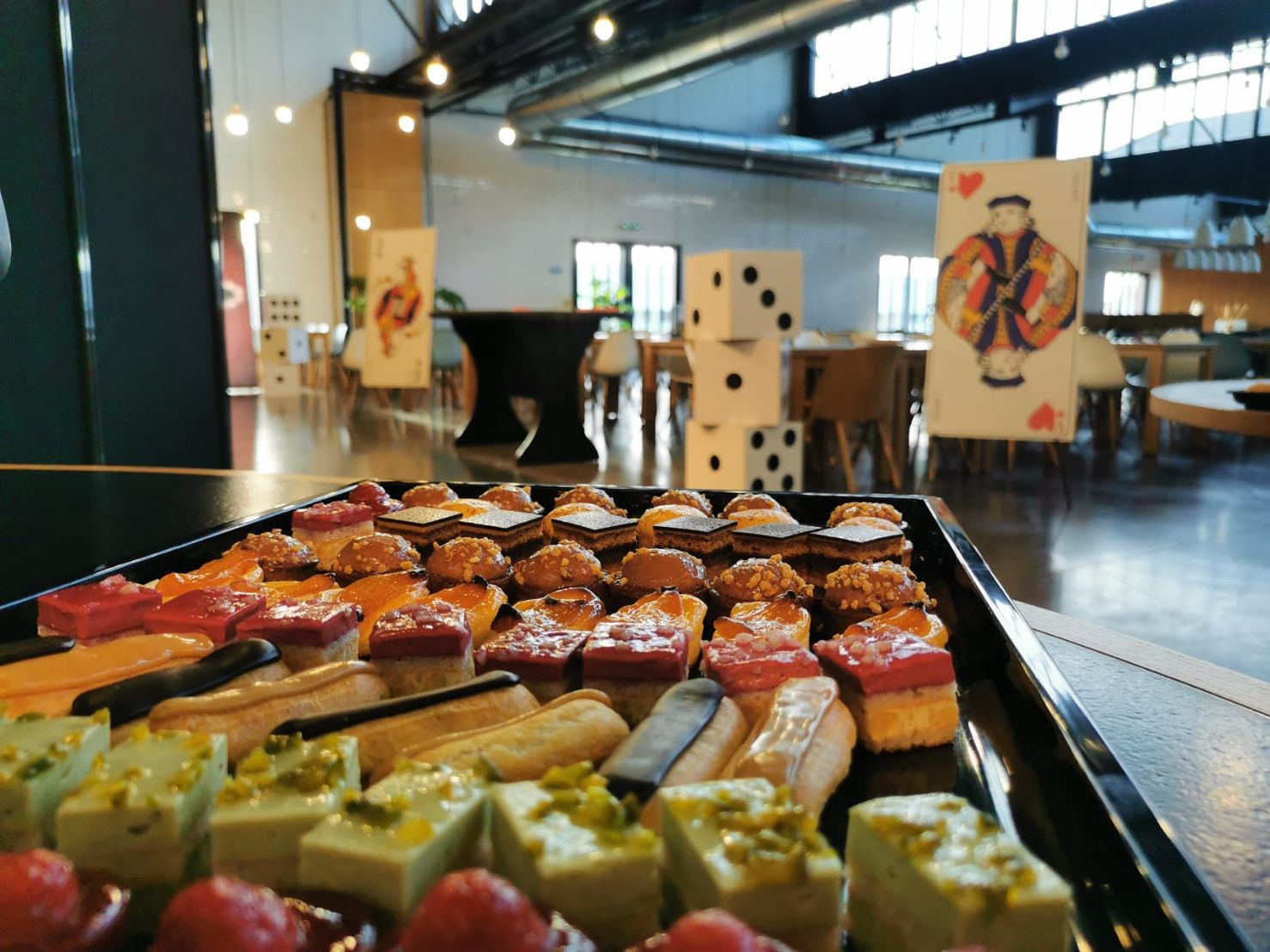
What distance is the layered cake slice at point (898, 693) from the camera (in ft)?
2.60

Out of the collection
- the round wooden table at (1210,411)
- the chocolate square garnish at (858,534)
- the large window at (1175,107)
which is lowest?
the chocolate square garnish at (858,534)

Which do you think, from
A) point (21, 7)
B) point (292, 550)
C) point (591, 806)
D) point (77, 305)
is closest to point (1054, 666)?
point (591, 806)

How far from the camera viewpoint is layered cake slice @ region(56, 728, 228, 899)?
0.51 m

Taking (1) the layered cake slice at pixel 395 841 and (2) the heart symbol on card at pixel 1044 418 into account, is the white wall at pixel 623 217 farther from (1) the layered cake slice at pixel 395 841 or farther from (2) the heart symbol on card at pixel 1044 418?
(1) the layered cake slice at pixel 395 841

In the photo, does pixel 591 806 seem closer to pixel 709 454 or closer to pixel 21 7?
pixel 21 7

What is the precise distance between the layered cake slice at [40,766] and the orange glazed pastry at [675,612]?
500 mm

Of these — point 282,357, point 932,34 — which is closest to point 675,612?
point 282,357

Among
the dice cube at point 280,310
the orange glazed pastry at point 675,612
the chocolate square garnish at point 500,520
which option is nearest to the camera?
the orange glazed pastry at point 675,612

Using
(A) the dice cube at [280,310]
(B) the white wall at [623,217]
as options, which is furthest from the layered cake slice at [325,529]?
(B) the white wall at [623,217]

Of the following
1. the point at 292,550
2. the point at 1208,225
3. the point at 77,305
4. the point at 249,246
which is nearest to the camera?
the point at 292,550

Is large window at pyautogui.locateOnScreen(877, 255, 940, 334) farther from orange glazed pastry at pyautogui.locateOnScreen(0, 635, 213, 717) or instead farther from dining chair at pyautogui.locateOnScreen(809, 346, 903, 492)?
orange glazed pastry at pyautogui.locateOnScreen(0, 635, 213, 717)

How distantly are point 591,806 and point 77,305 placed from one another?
3.05m

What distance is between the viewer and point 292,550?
1.20 meters

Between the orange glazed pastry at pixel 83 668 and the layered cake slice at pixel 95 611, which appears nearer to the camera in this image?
the orange glazed pastry at pixel 83 668
